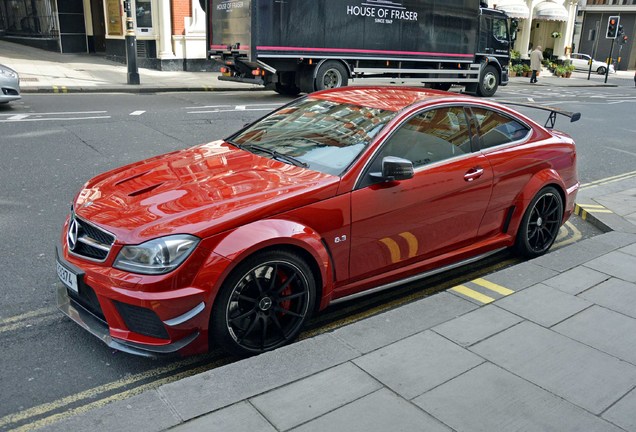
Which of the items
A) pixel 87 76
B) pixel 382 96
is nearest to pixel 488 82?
pixel 87 76

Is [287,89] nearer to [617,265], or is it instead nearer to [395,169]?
[617,265]

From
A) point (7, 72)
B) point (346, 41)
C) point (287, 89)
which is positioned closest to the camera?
point (7, 72)

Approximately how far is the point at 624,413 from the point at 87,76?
19.0 meters

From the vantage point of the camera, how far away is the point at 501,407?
9.68 ft

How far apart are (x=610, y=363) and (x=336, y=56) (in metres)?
14.6

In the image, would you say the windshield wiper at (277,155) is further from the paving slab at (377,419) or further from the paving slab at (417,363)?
the paving slab at (377,419)

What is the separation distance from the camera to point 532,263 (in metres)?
4.92

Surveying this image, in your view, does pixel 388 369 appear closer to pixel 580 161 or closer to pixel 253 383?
Answer: pixel 253 383

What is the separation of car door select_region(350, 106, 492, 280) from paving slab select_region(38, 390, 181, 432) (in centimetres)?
168

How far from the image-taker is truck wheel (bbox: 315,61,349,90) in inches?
662

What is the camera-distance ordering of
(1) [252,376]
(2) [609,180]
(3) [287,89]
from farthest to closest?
(3) [287,89] < (2) [609,180] < (1) [252,376]

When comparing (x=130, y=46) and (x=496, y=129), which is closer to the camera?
(x=496, y=129)

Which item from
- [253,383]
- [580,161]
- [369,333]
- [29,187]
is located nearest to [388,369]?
[369,333]

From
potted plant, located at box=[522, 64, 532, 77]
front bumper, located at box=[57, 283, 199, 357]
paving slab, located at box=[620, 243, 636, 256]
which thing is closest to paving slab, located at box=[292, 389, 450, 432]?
front bumper, located at box=[57, 283, 199, 357]
